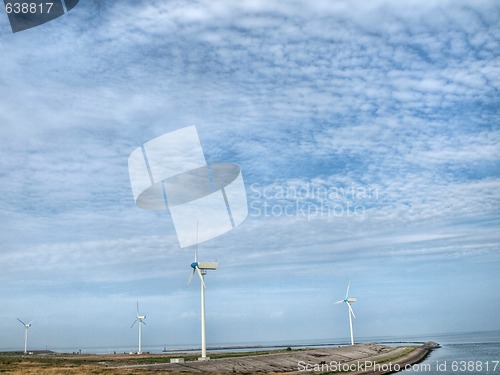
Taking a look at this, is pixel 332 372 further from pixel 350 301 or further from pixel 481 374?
pixel 350 301

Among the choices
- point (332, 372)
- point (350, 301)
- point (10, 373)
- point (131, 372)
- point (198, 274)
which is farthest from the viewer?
point (350, 301)

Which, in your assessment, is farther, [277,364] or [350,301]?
[350,301]

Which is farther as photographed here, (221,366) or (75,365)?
(75,365)

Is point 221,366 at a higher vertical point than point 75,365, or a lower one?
lower

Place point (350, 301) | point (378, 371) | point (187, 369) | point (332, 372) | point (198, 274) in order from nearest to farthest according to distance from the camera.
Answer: point (187, 369) → point (332, 372) → point (378, 371) → point (198, 274) → point (350, 301)

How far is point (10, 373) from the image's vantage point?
64.8m

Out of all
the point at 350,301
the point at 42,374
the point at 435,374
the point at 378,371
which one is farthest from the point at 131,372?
the point at 350,301

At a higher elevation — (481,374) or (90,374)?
(90,374)

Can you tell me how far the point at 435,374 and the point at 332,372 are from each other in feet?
71.9

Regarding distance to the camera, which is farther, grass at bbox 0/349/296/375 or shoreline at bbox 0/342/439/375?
shoreline at bbox 0/342/439/375

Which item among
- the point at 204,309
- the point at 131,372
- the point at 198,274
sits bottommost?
the point at 131,372

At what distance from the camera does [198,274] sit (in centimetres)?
10550

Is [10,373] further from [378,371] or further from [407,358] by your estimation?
[407,358]

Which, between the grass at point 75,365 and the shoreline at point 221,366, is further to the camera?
the shoreline at point 221,366
